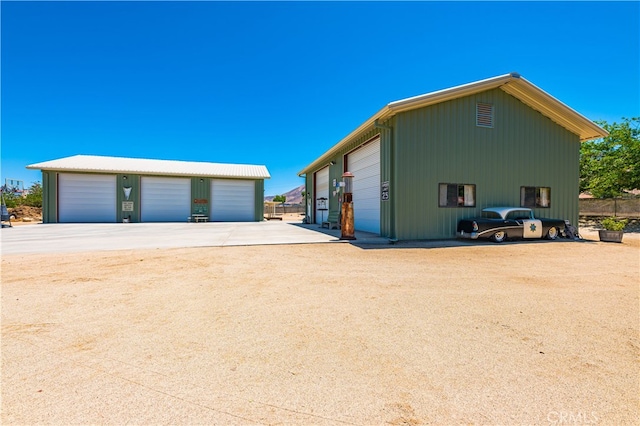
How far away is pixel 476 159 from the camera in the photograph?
418 inches

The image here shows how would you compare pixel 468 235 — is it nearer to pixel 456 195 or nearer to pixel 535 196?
pixel 456 195

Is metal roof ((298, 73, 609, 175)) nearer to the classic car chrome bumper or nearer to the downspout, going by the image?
the downspout

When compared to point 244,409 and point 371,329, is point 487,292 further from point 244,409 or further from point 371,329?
point 244,409

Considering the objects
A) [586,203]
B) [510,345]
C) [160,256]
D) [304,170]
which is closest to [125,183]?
[304,170]

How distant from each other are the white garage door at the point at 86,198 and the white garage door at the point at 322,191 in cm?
1336

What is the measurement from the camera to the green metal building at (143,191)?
742 inches

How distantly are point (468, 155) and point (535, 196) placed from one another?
3411mm

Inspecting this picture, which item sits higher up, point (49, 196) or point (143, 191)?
point (143, 191)

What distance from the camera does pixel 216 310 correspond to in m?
3.30

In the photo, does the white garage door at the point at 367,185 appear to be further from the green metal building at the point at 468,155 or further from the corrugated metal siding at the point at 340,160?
the corrugated metal siding at the point at 340,160

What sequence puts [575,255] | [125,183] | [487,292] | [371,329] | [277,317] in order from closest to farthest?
[371,329]
[277,317]
[487,292]
[575,255]
[125,183]

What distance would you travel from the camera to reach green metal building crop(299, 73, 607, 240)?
32.4 ft

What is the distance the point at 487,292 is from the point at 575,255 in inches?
193

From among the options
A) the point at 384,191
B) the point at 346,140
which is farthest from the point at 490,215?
the point at 346,140
